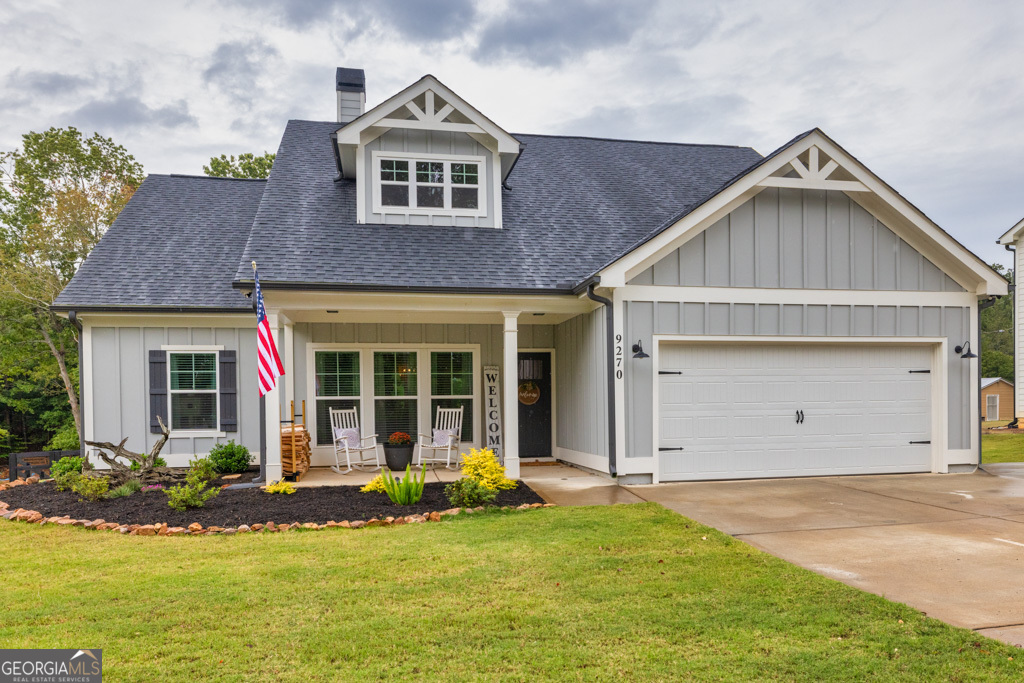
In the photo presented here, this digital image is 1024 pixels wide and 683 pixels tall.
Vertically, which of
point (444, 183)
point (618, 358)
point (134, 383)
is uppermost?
point (444, 183)

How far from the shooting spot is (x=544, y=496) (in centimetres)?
750

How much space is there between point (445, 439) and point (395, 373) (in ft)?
4.86

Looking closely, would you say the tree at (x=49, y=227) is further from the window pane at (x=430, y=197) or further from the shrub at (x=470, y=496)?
the shrub at (x=470, y=496)

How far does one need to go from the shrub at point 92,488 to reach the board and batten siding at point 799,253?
22.5 feet

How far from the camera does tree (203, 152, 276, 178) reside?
860 inches

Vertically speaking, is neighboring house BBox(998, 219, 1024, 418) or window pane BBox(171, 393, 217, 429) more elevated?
neighboring house BBox(998, 219, 1024, 418)

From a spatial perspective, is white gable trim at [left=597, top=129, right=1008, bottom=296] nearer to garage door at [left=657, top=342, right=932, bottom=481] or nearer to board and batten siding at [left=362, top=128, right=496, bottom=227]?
garage door at [left=657, top=342, right=932, bottom=481]

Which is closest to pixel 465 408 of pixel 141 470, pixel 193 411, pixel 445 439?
pixel 445 439

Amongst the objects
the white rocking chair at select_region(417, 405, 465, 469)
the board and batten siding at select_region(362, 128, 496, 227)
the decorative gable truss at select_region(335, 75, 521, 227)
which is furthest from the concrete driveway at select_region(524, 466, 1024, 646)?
the decorative gable truss at select_region(335, 75, 521, 227)

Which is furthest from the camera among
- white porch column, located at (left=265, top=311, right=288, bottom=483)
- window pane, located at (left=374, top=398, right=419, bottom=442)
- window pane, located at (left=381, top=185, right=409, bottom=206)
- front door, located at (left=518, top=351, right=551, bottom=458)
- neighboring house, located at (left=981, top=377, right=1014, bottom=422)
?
neighboring house, located at (left=981, top=377, right=1014, bottom=422)

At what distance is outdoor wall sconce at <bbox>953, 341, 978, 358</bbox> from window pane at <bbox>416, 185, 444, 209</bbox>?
7929 mm

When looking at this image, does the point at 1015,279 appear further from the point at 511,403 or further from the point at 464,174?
the point at 511,403

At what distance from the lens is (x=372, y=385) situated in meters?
10.5

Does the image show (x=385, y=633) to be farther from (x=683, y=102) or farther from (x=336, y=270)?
(x=683, y=102)
